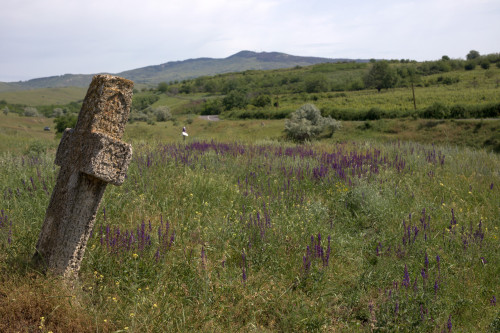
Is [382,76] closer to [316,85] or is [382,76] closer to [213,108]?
[316,85]

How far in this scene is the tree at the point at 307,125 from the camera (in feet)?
100

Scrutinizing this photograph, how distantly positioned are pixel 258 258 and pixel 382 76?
70.0 meters

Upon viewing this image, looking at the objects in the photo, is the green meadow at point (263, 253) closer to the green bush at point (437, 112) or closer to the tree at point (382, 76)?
the green bush at point (437, 112)

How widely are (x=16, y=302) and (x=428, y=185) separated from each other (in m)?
7.49

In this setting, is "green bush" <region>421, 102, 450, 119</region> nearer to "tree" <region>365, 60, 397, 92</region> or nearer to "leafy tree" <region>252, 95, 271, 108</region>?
"leafy tree" <region>252, 95, 271, 108</region>

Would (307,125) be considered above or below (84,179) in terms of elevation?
below

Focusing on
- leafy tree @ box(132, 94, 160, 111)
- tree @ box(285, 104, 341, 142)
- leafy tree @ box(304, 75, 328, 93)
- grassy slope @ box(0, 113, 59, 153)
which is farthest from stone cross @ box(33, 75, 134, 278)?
leafy tree @ box(304, 75, 328, 93)

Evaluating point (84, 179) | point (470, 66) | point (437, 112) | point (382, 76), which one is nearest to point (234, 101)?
point (382, 76)

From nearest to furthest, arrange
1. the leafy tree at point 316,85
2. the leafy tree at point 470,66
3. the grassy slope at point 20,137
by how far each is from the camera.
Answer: the grassy slope at point 20,137 → the leafy tree at point 470,66 → the leafy tree at point 316,85

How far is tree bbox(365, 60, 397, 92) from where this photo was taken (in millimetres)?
65438

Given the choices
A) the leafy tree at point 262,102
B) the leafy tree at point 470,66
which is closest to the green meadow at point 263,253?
the leafy tree at point 262,102

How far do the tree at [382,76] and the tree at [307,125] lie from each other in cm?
4050

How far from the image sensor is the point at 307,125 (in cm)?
3064

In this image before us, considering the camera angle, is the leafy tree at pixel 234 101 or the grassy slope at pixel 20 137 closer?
the grassy slope at pixel 20 137
